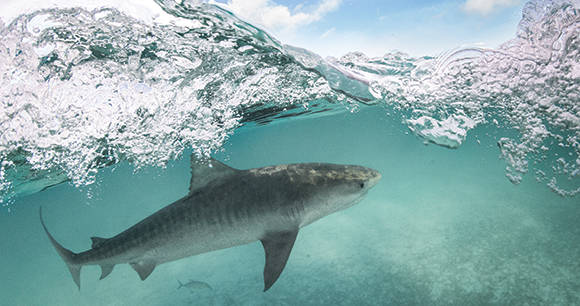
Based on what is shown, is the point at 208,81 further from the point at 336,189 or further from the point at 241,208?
the point at 336,189

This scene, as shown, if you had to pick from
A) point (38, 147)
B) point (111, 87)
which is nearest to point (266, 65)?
point (111, 87)

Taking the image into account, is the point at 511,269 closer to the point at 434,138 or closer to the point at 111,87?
the point at 434,138

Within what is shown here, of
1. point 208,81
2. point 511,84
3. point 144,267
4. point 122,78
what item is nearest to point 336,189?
point 144,267

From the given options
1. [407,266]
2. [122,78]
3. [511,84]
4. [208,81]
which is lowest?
[407,266]

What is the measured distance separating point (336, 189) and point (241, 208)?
1.17 metres

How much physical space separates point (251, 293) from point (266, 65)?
721 centimetres

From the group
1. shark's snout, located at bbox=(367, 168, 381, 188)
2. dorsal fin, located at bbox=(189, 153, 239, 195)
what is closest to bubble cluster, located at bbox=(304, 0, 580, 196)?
shark's snout, located at bbox=(367, 168, 381, 188)

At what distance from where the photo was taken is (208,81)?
6488 mm

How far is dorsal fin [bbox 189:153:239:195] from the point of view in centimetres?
315

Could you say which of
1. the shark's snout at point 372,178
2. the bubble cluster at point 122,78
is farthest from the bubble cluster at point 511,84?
the shark's snout at point 372,178

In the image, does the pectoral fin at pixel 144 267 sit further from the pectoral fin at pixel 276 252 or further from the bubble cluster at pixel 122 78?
the bubble cluster at pixel 122 78

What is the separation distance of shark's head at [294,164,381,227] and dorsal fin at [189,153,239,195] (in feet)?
3.51

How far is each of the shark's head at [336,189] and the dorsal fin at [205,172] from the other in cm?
107

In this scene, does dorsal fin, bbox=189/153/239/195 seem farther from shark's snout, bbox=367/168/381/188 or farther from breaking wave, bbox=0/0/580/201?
breaking wave, bbox=0/0/580/201
